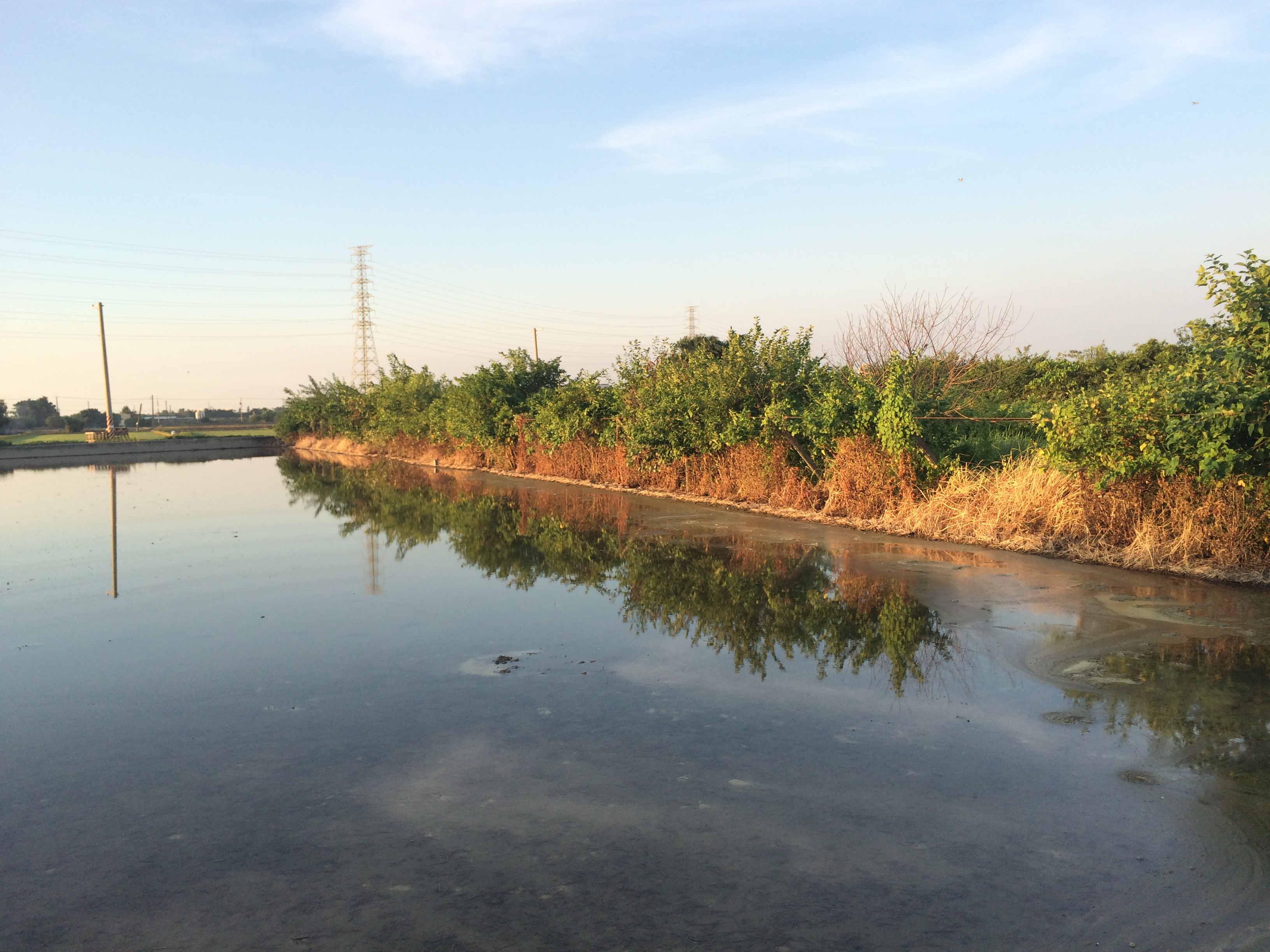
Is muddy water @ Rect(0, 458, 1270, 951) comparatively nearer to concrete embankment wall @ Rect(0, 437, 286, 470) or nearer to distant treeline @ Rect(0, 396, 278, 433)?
concrete embankment wall @ Rect(0, 437, 286, 470)

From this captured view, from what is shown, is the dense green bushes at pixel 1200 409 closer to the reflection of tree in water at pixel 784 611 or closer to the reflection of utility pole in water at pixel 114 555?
the reflection of tree in water at pixel 784 611

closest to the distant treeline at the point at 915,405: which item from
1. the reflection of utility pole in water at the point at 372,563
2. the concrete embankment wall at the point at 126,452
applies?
the reflection of utility pole in water at the point at 372,563

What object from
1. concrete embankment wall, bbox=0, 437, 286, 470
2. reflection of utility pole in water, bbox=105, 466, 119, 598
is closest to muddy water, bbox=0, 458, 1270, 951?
reflection of utility pole in water, bbox=105, 466, 119, 598

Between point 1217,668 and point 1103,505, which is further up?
point 1103,505

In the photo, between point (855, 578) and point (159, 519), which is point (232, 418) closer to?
point (159, 519)

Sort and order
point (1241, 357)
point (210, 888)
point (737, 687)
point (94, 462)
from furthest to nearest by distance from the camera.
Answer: point (94, 462), point (1241, 357), point (737, 687), point (210, 888)

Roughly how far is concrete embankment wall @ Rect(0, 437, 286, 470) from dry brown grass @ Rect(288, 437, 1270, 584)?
36.7 meters

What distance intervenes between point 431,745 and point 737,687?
2.50 m

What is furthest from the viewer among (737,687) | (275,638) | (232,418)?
(232,418)

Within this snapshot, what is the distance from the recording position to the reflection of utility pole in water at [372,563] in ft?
37.5

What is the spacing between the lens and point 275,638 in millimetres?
8969

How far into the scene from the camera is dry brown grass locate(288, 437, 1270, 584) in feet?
36.6

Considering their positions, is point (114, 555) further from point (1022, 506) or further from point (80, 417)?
point (80, 417)

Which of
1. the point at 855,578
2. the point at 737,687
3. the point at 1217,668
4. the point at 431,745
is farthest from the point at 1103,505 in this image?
the point at 431,745
